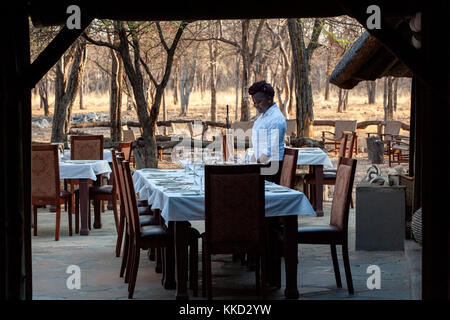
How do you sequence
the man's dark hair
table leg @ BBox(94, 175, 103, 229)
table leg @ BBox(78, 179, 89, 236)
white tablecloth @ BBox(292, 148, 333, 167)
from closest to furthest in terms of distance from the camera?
the man's dark hair, table leg @ BBox(78, 179, 89, 236), table leg @ BBox(94, 175, 103, 229), white tablecloth @ BBox(292, 148, 333, 167)

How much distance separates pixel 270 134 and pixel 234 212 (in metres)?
1.89

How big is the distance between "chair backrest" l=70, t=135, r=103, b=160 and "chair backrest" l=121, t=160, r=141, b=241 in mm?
4326

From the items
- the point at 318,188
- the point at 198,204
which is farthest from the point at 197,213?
the point at 318,188

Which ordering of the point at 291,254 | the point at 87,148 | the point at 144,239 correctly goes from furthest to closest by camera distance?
the point at 87,148 < the point at 144,239 < the point at 291,254

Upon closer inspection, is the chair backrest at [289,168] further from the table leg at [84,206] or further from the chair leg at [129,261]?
the table leg at [84,206]

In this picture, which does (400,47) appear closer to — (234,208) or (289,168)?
(234,208)

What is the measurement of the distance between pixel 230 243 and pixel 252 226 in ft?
0.64

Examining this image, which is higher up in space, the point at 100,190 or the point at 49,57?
the point at 49,57

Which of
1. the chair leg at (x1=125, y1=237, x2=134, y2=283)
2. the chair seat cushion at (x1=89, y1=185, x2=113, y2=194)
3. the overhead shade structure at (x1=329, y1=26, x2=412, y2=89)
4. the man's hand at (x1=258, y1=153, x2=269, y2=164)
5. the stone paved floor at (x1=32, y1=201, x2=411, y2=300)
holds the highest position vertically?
the overhead shade structure at (x1=329, y1=26, x2=412, y2=89)

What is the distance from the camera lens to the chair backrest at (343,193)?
5.52m

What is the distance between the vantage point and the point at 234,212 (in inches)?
198

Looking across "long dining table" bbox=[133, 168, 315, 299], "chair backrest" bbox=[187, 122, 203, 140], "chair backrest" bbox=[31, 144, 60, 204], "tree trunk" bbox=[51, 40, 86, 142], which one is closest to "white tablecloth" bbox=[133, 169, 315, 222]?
"long dining table" bbox=[133, 168, 315, 299]

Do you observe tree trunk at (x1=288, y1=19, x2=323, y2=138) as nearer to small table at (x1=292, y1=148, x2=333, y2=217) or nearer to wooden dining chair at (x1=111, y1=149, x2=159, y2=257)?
small table at (x1=292, y1=148, x2=333, y2=217)

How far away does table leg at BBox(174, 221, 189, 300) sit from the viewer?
5184 millimetres
